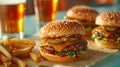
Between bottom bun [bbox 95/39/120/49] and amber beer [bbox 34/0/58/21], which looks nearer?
bottom bun [bbox 95/39/120/49]

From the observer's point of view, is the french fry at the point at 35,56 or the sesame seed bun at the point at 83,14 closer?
the french fry at the point at 35,56

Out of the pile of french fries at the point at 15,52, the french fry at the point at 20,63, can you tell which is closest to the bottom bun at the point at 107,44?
the pile of french fries at the point at 15,52

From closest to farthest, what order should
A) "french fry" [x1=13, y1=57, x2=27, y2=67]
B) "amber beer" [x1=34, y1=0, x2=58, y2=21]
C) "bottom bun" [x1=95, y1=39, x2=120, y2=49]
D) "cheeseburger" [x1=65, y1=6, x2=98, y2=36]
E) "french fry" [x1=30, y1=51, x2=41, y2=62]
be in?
"french fry" [x1=13, y1=57, x2=27, y2=67] → "french fry" [x1=30, y1=51, x2=41, y2=62] → "bottom bun" [x1=95, y1=39, x2=120, y2=49] → "cheeseburger" [x1=65, y1=6, x2=98, y2=36] → "amber beer" [x1=34, y1=0, x2=58, y2=21]

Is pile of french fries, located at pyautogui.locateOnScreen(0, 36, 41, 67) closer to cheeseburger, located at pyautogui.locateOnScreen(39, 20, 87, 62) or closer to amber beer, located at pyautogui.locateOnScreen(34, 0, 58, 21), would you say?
cheeseburger, located at pyautogui.locateOnScreen(39, 20, 87, 62)

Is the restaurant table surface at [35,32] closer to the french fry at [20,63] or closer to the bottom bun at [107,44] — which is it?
the bottom bun at [107,44]

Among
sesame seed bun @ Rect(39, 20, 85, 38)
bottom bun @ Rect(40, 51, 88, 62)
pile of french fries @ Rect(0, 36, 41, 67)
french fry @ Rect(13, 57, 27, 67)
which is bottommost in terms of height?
bottom bun @ Rect(40, 51, 88, 62)

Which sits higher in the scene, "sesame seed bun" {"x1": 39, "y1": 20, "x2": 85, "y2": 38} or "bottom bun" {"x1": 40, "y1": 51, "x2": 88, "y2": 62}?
"sesame seed bun" {"x1": 39, "y1": 20, "x2": 85, "y2": 38}

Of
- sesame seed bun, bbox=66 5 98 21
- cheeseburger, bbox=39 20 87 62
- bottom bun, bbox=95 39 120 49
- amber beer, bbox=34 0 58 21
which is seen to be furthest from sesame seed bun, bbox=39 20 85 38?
amber beer, bbox=34 0 58 21

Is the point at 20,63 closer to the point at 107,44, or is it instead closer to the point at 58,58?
the point at 58,58
